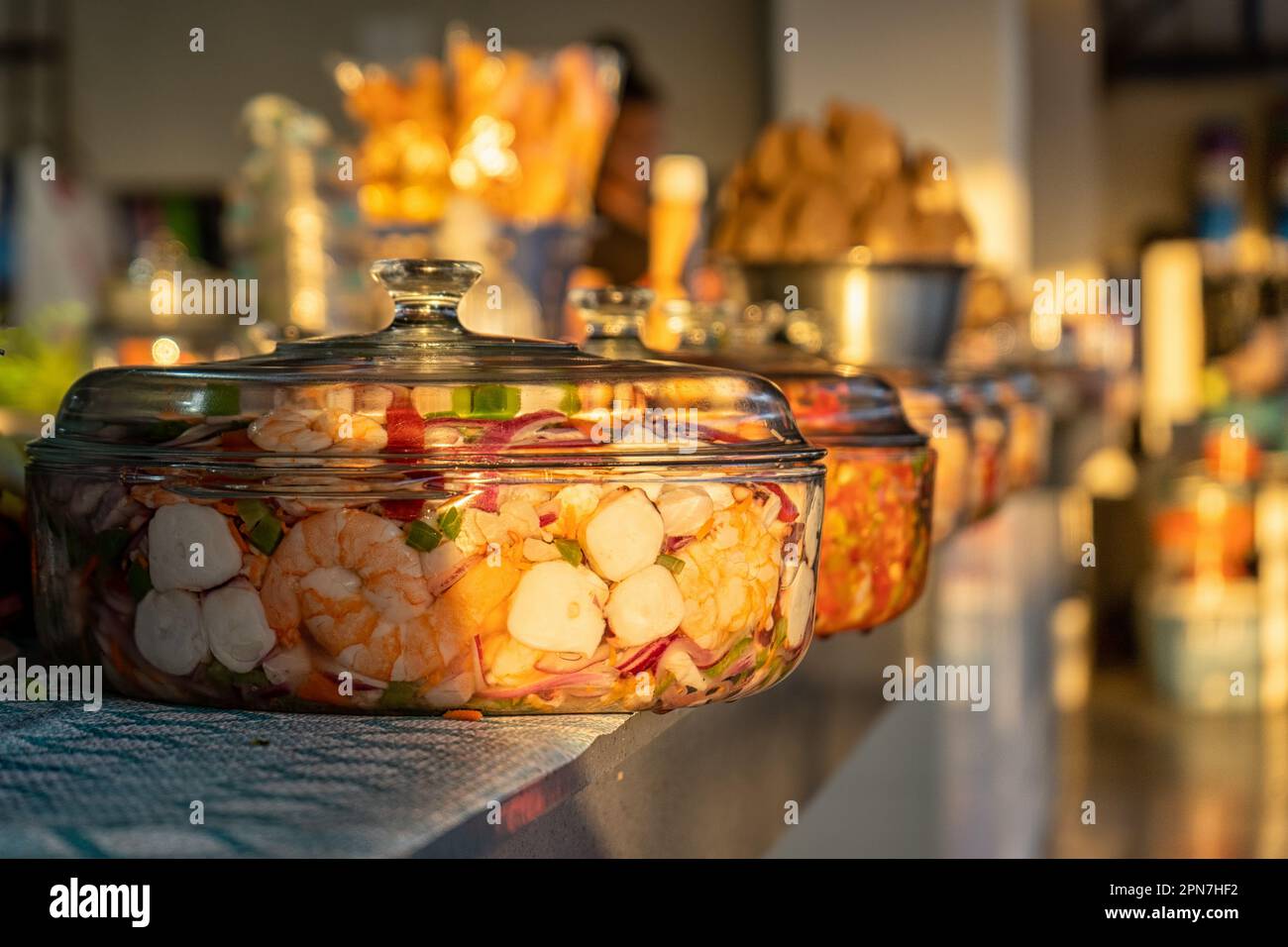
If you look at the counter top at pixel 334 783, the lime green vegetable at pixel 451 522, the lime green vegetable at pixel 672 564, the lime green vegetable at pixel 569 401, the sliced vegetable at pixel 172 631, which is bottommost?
the counter top at pixel 334 783

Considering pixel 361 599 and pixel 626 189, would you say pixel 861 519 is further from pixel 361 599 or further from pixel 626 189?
pixel 626 189

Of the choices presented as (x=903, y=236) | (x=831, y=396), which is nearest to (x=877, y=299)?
(x=903, y=236)

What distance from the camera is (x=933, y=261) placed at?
1.74 metres

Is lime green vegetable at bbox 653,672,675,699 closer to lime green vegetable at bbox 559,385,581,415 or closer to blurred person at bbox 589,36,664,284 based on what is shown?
lime green vegetable at bbox 559,385,581,415

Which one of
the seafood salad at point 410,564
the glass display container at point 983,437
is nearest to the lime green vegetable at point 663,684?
the seafood salad at point 410,564

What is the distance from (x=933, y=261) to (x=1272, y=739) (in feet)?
15.6

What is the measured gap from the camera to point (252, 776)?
1.91ft

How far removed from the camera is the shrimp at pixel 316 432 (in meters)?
0.68

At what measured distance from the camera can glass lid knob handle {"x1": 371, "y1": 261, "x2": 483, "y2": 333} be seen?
76cm

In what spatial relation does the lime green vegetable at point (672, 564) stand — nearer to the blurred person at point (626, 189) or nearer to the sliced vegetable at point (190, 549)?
the sliced vegetable at point (190, 549)

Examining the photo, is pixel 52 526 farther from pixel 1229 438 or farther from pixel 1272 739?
pixel 1229 438

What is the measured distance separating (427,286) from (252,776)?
259mm

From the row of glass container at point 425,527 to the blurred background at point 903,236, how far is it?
0.17 meters

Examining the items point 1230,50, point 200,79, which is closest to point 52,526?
point 200,79
